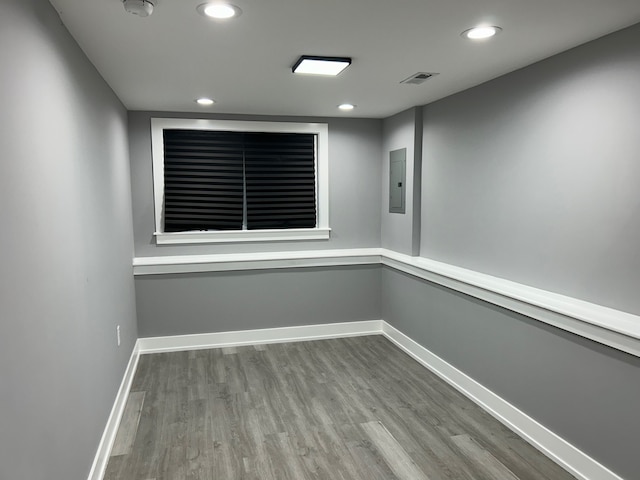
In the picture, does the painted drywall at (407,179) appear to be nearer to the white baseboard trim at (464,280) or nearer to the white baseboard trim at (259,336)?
the white baseboard trim at (464,280)

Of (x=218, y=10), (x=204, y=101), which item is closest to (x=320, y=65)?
(x=218, y=10)

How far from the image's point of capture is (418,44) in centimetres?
229

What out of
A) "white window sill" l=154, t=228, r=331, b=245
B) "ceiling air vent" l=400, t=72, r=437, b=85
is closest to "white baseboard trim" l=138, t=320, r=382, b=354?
"white window sill" l=154, t=228, r=331, b=245

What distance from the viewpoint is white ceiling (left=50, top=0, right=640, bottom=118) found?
1853mm

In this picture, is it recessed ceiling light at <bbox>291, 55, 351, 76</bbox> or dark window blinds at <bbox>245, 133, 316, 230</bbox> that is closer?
recessed ceiling light at <bbox>291, 55, 351, 76</bbox>

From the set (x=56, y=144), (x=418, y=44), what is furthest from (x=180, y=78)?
(x=418, y=44)

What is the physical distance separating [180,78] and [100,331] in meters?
1.68

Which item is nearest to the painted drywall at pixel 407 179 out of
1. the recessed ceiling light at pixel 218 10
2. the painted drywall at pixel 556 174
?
the painted drywall at pixel 556 174

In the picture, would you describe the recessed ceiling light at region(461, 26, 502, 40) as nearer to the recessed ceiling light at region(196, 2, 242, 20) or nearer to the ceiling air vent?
the ceiling air vent

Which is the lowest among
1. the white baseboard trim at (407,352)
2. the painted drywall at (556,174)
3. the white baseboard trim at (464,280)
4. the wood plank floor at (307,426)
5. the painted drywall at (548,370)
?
the wood plank floor at (307,426)

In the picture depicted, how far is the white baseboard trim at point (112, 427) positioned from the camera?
7.50ft

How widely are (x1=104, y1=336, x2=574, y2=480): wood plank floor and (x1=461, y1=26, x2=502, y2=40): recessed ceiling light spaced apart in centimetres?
227

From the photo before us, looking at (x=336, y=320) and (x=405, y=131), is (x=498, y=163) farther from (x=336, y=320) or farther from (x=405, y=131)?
(x=336, y=320)

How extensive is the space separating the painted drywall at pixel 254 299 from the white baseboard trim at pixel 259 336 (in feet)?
0.17
